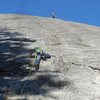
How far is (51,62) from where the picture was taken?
51.3 feet

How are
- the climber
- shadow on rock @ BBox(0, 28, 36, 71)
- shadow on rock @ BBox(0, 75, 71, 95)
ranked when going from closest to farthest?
shadow on rock @ BBox(0, 75, 71, 95), the climber, shadow on rock @ BBox(0, 28, 36, 71)

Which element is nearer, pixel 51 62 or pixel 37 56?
pixel 37 56

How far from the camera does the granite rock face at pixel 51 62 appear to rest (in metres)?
12.9

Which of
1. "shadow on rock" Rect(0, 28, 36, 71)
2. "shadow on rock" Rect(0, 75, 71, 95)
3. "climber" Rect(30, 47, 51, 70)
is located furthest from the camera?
"shadow on rock" Rect(0, 28, 36, 71)

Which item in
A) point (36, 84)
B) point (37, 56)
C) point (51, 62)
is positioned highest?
point (37, 56)

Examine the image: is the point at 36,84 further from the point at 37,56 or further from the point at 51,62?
the point at 51,62

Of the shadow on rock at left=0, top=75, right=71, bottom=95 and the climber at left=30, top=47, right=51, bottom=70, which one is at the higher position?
the climber at left=30, top=47, right=51, bottom=70

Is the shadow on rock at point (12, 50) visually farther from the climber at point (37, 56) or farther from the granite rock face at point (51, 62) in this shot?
the climber at point (37, 56)

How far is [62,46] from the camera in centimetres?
1819

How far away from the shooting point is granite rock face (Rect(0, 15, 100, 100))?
12.9 metres

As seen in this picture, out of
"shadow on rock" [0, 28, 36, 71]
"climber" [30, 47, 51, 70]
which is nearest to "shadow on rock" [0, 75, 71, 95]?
"climber" [30, 47, 51, 70]

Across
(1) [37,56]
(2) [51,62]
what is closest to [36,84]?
(1) [37,56]

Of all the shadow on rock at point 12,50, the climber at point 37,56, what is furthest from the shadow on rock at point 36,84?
the shadow on rock at point 12,50

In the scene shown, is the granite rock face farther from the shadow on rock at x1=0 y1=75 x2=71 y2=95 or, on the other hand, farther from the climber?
the climber
